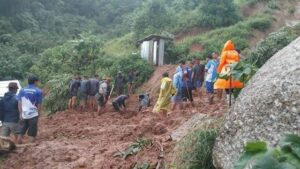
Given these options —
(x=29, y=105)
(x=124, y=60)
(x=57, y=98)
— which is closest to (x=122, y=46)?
(x=124, y=60)

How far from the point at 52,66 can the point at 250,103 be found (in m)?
21.0

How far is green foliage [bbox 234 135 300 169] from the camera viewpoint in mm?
2746

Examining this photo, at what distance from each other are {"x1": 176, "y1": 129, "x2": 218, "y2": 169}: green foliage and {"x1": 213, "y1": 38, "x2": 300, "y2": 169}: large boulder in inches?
8.9

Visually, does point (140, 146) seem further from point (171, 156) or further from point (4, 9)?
point (4, 9)

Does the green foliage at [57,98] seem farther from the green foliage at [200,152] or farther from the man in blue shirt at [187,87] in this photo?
the green foliage at [200,152]

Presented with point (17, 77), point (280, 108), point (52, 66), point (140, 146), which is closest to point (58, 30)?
point (17, 77)

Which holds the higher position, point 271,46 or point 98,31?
point 98,31

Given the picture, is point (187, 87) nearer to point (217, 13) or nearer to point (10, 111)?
point (10, 111)

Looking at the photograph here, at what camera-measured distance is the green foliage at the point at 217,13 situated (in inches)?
1265

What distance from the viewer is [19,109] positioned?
966 centimetres

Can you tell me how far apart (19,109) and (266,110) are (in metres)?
5.88

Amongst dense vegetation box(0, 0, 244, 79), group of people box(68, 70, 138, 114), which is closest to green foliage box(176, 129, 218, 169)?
group of people box(68, 70, 138, 114)

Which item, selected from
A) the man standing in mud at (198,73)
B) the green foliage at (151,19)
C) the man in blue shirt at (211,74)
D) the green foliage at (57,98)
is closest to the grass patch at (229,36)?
the green foliage at (151,19)

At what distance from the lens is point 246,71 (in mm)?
5855
